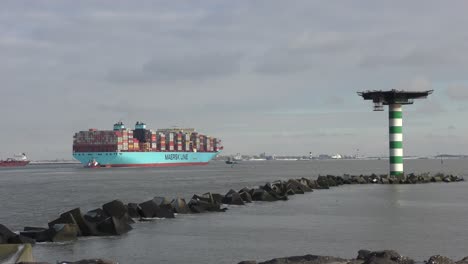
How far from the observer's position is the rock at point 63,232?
17358 mm

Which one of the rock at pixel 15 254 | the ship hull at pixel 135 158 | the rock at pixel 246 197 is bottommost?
the rock at pixel 246 197

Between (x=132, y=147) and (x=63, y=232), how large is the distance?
111737 millimetres

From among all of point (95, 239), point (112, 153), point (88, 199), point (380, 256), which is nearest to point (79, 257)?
point (95, 239)

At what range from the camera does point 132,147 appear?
127750 mm

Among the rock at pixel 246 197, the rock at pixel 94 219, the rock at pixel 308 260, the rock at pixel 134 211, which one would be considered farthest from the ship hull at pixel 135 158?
the rock at pixel 308 260

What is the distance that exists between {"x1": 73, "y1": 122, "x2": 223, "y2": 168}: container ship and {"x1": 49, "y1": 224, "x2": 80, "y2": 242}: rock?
352ft

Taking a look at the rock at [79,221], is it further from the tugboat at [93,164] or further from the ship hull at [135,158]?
the tugboat at [93,164]

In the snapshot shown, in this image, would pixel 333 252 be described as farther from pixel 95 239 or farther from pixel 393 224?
pixel 95 239

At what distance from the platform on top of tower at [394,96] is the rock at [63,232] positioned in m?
32.5

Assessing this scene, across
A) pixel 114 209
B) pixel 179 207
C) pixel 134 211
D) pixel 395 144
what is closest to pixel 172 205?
pixel 179 207

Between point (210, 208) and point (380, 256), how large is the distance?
15470 millimetres

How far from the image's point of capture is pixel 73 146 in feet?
438

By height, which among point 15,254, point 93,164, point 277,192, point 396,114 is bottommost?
point 277,192

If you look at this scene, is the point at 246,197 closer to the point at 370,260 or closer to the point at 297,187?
the point at 297,187
